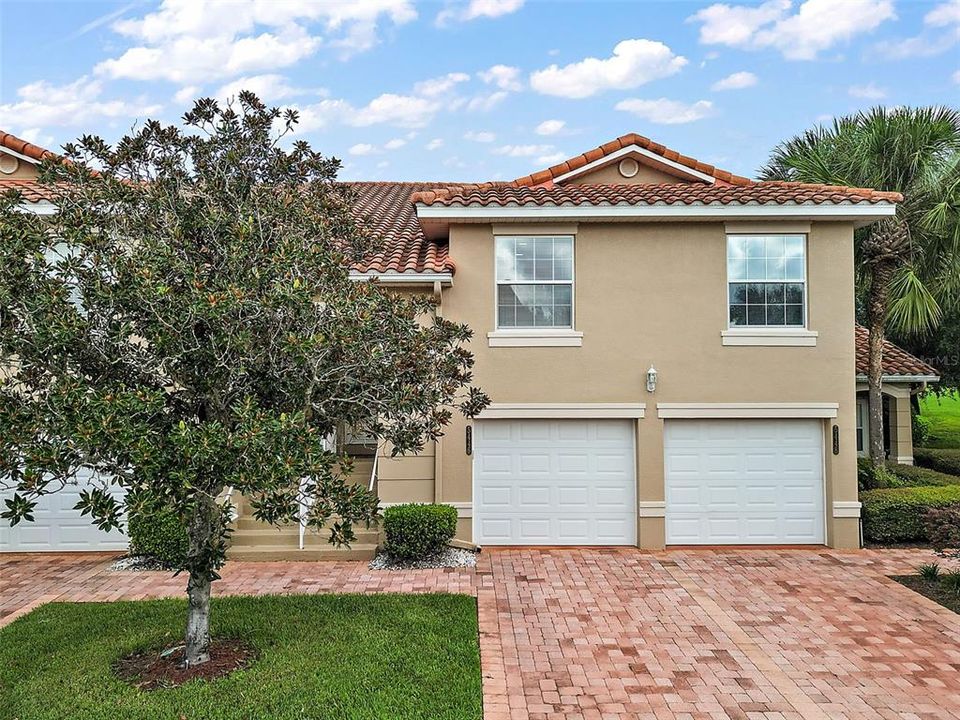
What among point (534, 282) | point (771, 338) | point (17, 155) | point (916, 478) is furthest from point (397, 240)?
point (916, 478)

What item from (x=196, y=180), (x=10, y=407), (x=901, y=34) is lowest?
(x=10, y=407)

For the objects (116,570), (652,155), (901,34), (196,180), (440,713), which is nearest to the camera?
(440,713)

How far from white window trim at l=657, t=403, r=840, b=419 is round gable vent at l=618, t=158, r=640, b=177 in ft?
16.5

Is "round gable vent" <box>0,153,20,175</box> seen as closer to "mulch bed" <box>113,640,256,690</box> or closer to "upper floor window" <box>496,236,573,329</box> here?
"upper floor window" <box>496,236,573,329</box>

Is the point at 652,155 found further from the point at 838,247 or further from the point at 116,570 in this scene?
the point at 116,570

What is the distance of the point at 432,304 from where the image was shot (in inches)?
291

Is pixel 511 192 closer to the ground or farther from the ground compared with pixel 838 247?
farther from the ground

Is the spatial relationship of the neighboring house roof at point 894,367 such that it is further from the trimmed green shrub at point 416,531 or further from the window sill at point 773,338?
the trimmed green shrub at point 416,531

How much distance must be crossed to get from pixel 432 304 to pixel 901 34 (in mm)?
16275

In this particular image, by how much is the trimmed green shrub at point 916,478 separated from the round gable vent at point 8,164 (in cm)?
1882

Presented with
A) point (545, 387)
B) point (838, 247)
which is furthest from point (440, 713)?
point (838, 247)

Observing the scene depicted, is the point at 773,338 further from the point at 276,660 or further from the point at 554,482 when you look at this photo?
the point at 276,660

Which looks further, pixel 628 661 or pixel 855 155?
pixel 855 155

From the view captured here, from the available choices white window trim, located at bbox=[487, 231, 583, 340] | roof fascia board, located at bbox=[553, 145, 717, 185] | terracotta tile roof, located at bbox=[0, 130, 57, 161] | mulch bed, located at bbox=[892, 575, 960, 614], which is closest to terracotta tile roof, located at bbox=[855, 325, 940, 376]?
roof fascia board, located at bbox=[553, 145, 717, 185]
